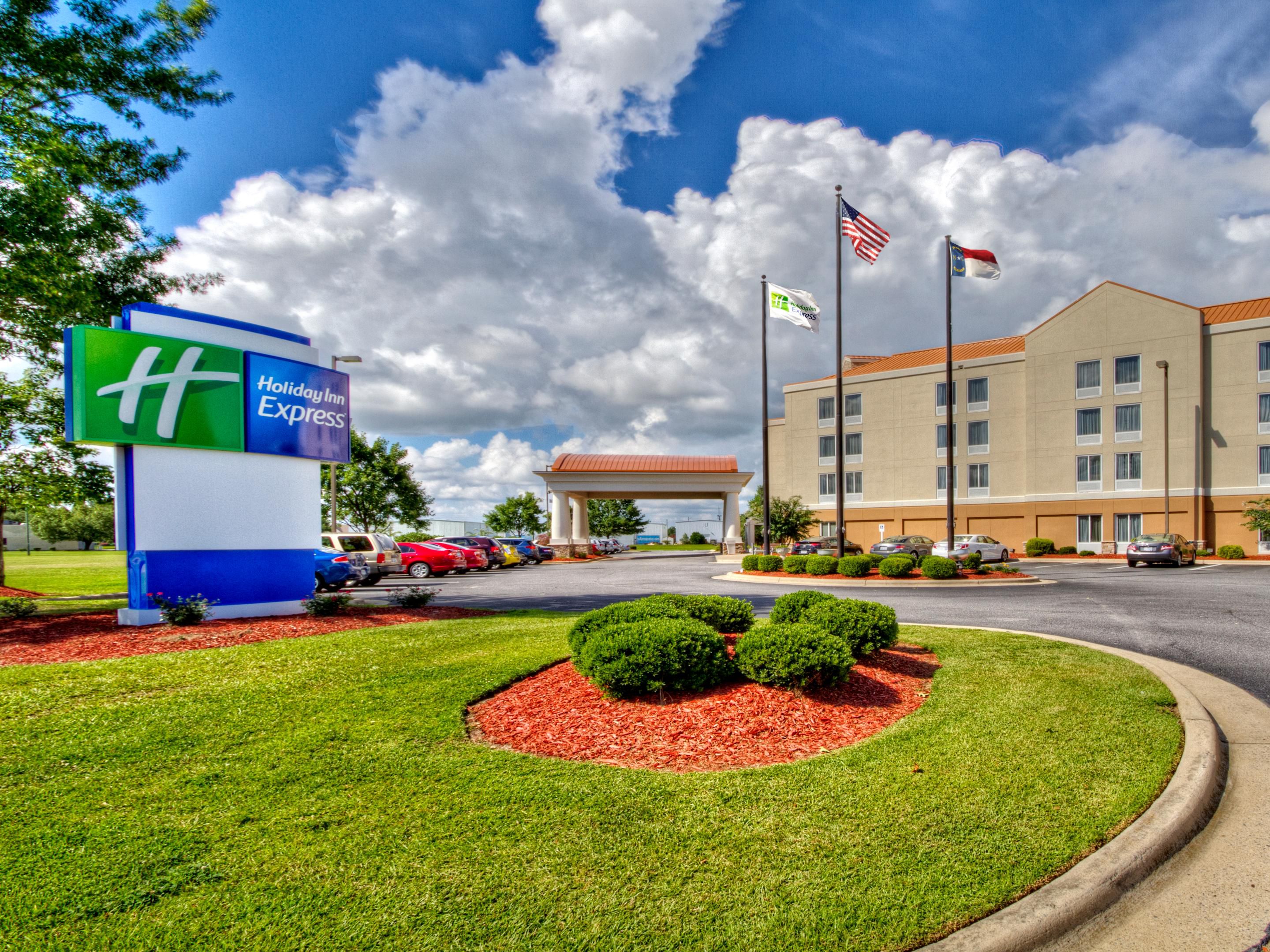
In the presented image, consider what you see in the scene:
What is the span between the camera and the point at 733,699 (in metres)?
5.99

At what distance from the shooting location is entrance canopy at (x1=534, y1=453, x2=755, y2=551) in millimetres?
51594

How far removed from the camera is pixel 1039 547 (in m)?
40.9

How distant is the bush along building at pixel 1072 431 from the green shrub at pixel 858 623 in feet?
90.1

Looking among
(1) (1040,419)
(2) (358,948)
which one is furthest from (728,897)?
(1) (1040,419)

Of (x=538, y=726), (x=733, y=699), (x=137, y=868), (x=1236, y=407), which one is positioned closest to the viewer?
(x=137, y=868)

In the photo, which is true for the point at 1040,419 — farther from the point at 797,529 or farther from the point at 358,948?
the point at 358,948

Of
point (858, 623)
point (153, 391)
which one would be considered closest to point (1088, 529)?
point (858, 623)

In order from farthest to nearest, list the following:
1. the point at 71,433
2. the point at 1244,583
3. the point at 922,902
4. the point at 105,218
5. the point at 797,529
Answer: the point at 797,529, the point at 1244,583, the point at 105,218, the point at 71,433, the point at 922,902

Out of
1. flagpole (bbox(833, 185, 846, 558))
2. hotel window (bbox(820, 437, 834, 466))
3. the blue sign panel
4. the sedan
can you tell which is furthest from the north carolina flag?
hotel window (bbox(820, 437, 834, 466))

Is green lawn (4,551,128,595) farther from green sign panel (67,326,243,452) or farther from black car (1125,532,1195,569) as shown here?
black car (1125,532,1195,569)

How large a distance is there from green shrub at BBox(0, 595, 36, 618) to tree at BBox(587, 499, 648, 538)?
75.9 metres

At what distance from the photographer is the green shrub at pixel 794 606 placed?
308 inches

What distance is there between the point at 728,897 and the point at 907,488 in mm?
48886

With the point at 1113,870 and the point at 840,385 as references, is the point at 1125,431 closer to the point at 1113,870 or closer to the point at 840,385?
the point at 840,385
